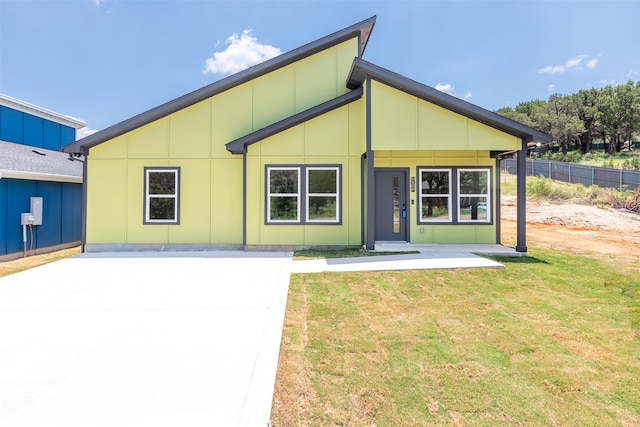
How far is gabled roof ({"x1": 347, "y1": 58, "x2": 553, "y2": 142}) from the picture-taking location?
8.52 m

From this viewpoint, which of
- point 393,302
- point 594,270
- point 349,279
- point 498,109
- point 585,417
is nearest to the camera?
point 585,417

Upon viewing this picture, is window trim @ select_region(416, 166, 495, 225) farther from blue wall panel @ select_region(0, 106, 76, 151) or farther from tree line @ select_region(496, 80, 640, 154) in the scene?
tree line @ select_region(496, 80, 640, 154)

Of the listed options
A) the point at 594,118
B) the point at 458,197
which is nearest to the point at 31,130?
the point at 458,197

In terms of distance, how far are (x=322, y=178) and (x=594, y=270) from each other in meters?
6.97

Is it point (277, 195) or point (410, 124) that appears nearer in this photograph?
point (410, 124)

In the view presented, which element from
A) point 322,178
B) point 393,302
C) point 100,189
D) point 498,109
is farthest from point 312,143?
point 498,109

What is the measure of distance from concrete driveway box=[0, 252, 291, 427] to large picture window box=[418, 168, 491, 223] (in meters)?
5.67

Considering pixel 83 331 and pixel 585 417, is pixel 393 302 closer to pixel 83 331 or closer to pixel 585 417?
pixel 585 417

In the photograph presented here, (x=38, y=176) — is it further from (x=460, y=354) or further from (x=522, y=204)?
(x=522, y=204)

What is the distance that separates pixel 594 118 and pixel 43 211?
66874mm

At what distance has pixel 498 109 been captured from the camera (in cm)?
6925

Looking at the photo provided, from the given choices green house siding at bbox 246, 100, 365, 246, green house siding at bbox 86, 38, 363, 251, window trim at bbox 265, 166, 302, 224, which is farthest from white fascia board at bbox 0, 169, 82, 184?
window trim at bbox 265, 166, 302, 224

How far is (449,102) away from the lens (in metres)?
8.58

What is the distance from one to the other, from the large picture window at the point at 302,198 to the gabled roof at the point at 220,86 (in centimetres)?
331
